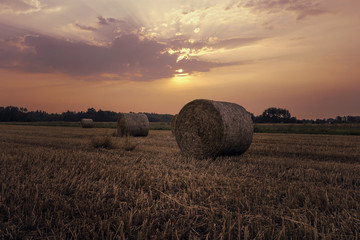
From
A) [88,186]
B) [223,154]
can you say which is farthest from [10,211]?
[223,154]

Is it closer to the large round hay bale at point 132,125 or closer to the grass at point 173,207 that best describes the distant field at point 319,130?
the large round hay bale at point 132,125

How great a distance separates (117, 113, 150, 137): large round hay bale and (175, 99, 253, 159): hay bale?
8.41 m

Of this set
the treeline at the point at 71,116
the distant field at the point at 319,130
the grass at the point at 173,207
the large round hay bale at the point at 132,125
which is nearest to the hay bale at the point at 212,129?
the grass at the point at 173,207

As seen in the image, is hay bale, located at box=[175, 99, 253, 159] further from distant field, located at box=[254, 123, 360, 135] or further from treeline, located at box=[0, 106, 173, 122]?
treeline, located at box=[0, 106, 173, 122]

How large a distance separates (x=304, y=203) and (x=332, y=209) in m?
0.34

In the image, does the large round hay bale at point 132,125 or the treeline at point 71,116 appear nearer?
the large round hay bale at point 132,125

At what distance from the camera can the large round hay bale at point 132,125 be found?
16.8 meters

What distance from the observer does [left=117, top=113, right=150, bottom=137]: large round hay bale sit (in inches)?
663

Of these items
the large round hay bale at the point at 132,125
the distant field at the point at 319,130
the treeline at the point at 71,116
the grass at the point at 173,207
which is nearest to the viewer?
the grass at the point at 173,207

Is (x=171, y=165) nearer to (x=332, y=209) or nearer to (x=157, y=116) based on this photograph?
(x=332, y=209)

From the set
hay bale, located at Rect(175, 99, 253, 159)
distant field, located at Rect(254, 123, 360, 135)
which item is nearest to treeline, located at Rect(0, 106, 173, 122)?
distant field, located at Rect(254, 123, 360, 135)

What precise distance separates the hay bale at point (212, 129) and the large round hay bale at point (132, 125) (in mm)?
8411

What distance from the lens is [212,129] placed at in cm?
803

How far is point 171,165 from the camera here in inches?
241
